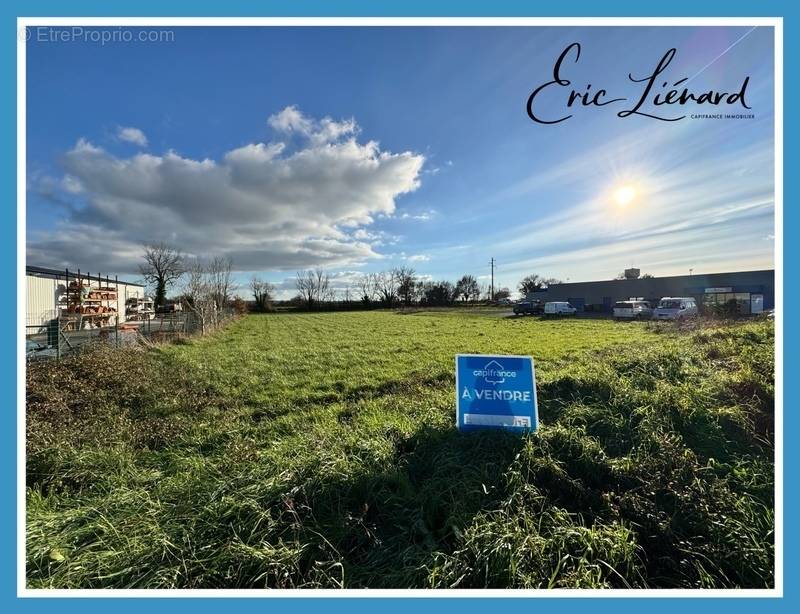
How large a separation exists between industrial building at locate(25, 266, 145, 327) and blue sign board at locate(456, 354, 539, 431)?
14.9m

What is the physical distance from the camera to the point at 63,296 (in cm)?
1549

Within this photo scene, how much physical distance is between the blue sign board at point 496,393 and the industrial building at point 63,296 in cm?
1490

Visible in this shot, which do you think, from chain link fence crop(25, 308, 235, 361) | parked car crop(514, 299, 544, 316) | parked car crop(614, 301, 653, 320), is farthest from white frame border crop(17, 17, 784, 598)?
parked car crop(514, 299, 544, 316)

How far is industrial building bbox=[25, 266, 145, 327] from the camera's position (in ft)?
44.3

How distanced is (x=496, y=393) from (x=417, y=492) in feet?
3.34

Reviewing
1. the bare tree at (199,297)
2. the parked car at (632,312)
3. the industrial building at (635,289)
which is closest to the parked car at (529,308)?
the parked car at (632,312)

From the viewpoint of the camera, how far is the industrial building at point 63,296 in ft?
44.3

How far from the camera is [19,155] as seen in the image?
2.47 meters

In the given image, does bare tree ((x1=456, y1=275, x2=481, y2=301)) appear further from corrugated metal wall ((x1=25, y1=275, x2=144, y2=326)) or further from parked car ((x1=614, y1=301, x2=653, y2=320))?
corrugated metal wall ((x1=25, y1=275, x2=144, y2=326))

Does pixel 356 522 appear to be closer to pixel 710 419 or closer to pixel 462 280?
pixel 710 419

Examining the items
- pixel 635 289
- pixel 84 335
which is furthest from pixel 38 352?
pixel 635 289

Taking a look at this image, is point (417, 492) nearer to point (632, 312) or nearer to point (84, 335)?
point (84, 335)

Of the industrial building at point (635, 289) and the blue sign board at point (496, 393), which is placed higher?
the industrial building at point (635, 289)

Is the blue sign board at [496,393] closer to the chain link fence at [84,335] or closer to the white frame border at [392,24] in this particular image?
the white frame border at [392,24]
